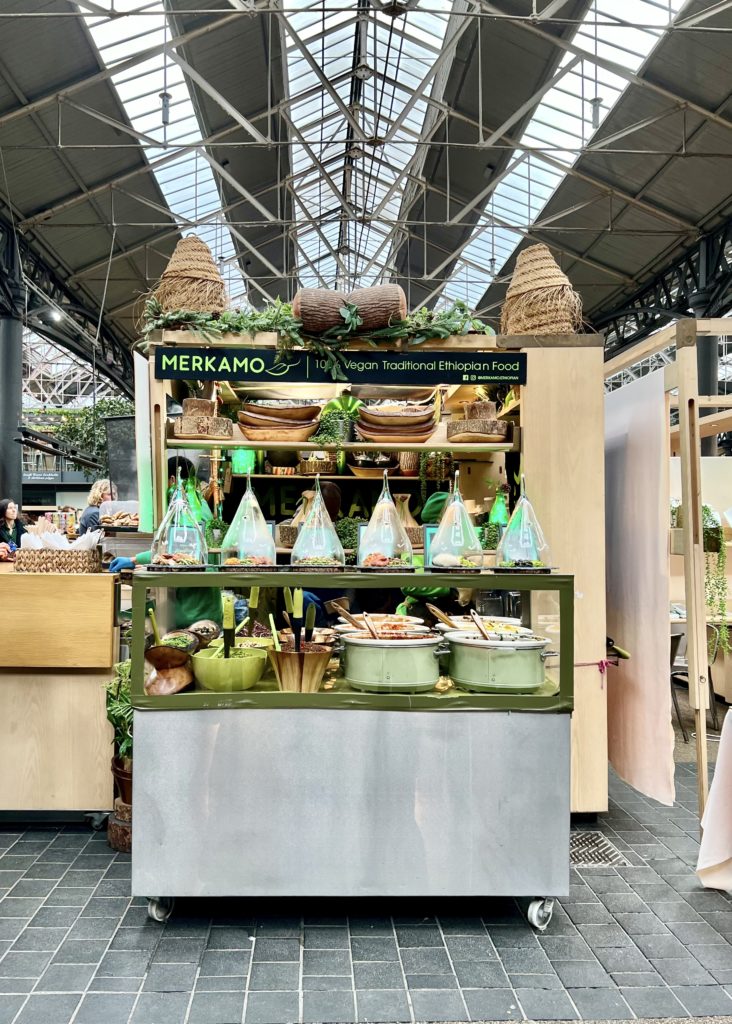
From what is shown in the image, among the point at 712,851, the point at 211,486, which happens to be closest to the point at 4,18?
the point at 211,486

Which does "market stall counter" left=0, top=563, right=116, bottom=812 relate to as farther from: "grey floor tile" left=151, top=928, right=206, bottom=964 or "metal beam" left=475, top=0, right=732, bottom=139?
"metal beam" left=475, top=0, right=732, bottom=139

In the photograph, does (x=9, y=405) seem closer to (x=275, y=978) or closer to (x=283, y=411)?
(x=283, y=411)

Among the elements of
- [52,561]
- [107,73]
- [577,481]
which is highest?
[107,73]

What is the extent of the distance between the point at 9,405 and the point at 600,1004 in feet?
33.1

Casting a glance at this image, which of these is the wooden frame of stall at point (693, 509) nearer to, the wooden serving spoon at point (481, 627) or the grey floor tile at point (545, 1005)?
the wooden serving spoon at point (481, 627)

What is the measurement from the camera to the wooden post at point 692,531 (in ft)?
10.6

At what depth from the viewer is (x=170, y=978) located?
2.33 m

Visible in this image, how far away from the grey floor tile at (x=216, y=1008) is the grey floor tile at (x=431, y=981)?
1.73ft

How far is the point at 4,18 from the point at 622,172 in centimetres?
717

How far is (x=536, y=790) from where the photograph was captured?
8.62 ft

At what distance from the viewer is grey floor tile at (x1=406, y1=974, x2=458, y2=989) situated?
2307 millimetres

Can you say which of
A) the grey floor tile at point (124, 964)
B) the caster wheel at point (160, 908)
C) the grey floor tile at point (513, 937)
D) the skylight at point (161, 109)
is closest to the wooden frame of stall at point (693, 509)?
the grey floor tile at point (513, 937)

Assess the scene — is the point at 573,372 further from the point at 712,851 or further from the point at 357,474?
the point at 712,851

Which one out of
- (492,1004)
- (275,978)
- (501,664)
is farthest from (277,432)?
(492,1004)
